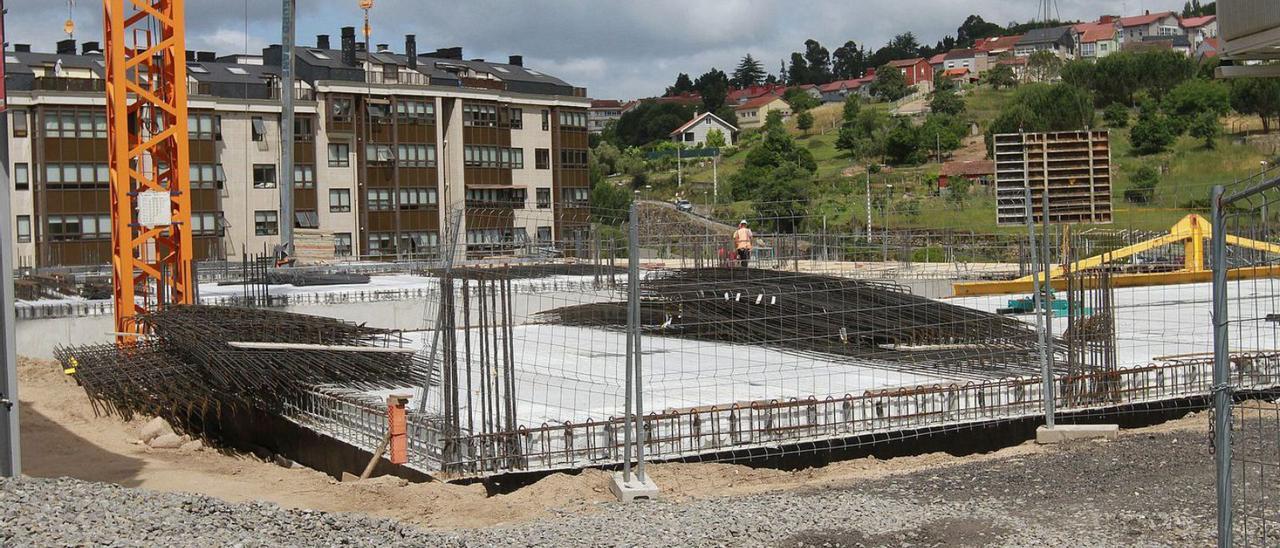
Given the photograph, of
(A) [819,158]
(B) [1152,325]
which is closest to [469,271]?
(B) [1152,325]

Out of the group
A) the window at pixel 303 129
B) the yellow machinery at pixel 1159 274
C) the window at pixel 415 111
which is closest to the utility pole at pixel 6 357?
the yellow machinery at pixel 1159 274

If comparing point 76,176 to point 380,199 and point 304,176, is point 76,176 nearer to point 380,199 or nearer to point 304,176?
point 304,176

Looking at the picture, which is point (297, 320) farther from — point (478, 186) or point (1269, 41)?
point (478, 186)

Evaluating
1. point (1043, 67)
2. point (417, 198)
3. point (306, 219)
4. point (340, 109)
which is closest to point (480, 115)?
point (417, 198)

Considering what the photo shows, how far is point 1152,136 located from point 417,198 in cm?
3690

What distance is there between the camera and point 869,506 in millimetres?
9016

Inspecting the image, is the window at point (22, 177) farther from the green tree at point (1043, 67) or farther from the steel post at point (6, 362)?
the green tree at point (1043, 67)

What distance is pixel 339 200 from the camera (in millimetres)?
45406

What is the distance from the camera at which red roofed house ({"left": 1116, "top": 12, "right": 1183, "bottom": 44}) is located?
505 feet

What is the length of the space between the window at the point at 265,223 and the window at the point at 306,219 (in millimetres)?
689

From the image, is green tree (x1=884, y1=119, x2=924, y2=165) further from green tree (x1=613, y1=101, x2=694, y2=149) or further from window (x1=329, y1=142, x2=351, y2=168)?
green tree (x1=613, y1=101, x2=694, y2=149)

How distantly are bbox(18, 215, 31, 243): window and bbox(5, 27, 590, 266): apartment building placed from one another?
3 centimetres

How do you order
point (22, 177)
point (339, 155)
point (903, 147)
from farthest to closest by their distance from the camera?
1. point (903, 147)
2. point (339, 155)
3. point (22, 177)

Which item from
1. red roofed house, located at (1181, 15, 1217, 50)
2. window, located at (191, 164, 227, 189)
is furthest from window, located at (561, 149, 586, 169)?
red roofed house, located at (1181, 15, 1217, 50)
